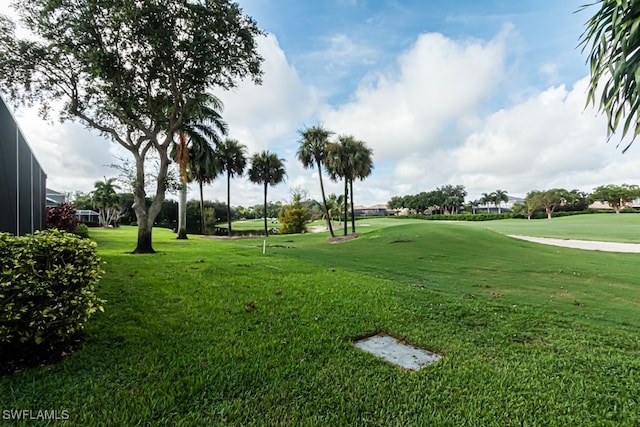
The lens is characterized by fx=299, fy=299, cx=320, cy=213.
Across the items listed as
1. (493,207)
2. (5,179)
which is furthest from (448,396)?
(493,207)

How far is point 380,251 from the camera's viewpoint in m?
12.8

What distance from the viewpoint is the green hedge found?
2.45 metres

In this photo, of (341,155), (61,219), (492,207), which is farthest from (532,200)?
(61,219)

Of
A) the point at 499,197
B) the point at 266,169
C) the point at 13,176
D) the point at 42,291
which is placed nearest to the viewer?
the point at 42,291

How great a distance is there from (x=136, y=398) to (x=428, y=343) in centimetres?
277

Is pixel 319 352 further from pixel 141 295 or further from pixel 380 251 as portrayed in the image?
pixel 380 251

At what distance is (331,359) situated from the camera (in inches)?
112

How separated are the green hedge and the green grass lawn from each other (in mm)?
293

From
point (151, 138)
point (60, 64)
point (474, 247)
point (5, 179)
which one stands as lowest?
point (474, 247)

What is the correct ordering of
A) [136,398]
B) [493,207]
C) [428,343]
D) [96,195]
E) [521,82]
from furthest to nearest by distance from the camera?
[493,207] < [96,195] < [521,82] < [428,343] < [136,398]
